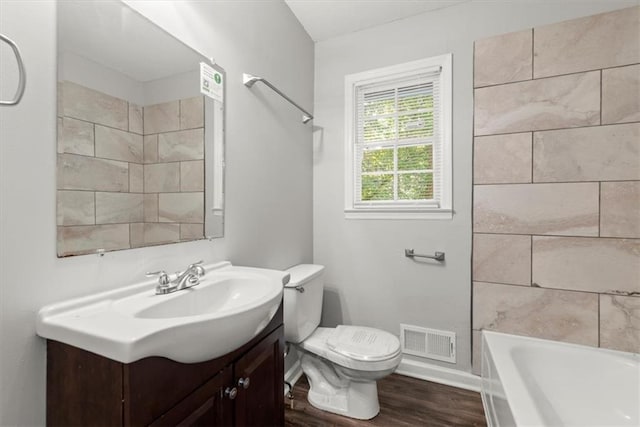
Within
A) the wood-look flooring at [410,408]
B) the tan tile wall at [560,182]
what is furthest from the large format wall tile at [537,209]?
the wood-look flooring at [410,408]

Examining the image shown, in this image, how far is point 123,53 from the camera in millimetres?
967

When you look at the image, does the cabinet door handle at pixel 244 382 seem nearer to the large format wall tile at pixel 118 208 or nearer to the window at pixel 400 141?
the large format wall tile at pixel 118 208

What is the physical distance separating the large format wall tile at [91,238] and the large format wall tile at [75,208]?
0.06ft

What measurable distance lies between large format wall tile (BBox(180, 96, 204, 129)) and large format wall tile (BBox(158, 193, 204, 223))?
0.93 ft

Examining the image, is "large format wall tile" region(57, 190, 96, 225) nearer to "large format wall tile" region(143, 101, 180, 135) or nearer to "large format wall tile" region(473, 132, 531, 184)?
"large format wall tile" region(143, 101, 180, 135)

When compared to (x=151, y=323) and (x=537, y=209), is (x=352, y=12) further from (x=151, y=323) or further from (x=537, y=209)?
(x=151, y=323)

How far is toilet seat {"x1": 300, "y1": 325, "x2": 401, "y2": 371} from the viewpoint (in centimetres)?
149

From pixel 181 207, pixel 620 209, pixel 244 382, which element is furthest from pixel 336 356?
pixel 620 209

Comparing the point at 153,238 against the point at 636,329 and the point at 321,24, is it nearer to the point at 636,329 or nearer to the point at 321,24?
the point at 321,24

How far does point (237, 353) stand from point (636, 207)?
6.81 feet

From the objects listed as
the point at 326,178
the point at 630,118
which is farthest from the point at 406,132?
the point at 630,118

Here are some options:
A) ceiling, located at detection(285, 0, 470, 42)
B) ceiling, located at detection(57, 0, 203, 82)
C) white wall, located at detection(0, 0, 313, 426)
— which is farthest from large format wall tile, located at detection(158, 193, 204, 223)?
ceiling, located at detection(285, 0, 470, 42)

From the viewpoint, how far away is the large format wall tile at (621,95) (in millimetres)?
1525

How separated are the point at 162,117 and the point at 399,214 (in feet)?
5.07
